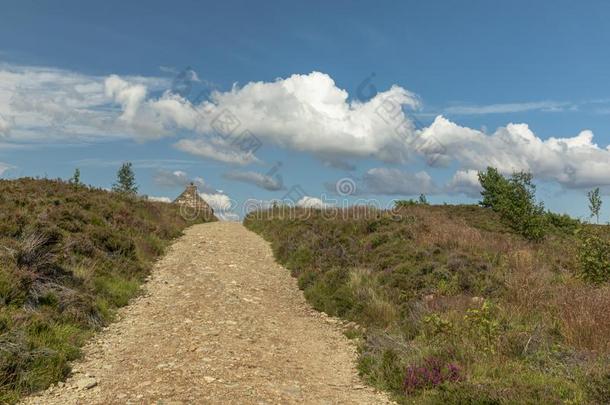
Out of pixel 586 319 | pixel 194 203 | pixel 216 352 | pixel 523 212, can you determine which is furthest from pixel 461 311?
pixel 194 203

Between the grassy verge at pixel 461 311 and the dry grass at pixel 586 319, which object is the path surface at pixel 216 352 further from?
the dry grass at pixel 586 319

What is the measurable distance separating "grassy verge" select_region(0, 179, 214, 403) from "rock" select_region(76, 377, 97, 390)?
0.42 m

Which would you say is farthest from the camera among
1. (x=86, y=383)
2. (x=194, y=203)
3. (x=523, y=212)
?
(x=194, y=203)

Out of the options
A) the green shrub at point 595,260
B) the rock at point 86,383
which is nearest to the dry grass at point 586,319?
the green shrub at point 595,260

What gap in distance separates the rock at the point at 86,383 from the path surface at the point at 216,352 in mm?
11

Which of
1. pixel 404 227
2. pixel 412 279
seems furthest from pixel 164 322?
pixel 404 227

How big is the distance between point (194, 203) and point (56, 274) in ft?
114

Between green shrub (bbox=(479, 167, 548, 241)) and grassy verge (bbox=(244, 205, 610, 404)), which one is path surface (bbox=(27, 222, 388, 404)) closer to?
grassy verge (bbox=(244, 205, 610, 404))

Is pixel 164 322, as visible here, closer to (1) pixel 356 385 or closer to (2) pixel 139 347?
(2) pixel 139 347

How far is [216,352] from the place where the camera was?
27.9 ft

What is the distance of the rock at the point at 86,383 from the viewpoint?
7054 millimetres

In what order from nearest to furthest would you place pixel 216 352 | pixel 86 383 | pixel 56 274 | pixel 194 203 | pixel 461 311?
pixel 86 383
pixel 216 352
pixel 461 311
pixel 56 274
pixel 194 203

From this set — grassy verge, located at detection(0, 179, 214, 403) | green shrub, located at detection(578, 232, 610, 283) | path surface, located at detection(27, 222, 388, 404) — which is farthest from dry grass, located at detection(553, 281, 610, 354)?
grassy verge, located at detection(0, 179, 214, 403)

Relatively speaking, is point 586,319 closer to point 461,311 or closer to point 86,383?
point 461,311
